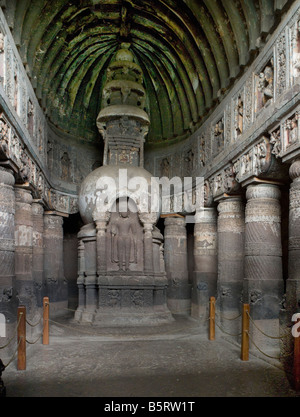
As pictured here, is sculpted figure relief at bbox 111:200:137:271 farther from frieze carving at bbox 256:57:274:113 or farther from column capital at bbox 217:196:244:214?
frieze carving at bbox 256:57:274:113

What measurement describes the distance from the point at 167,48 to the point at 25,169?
6.94m

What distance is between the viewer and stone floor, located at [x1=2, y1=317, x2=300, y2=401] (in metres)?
5.49

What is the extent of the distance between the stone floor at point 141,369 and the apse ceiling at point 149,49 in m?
6.35

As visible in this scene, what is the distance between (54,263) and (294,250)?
9.00 m

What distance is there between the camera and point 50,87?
12.5 m

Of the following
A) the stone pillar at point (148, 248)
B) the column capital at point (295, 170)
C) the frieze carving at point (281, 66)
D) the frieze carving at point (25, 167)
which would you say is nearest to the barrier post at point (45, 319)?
the frieze carving at point (25, 167)

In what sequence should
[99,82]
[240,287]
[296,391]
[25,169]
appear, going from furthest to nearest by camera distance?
1. [99,82]
2. [240,287]
3. [25,169]
4. [296,391]

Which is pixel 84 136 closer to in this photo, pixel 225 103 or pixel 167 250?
pixel 167 250

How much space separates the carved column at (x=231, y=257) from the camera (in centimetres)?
A: 965

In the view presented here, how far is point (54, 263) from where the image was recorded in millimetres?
13250

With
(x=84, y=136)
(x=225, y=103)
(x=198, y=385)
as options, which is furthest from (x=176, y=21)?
(x=198, y=385)

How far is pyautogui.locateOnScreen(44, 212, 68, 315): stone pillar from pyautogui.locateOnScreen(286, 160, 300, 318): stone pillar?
863 centimetres

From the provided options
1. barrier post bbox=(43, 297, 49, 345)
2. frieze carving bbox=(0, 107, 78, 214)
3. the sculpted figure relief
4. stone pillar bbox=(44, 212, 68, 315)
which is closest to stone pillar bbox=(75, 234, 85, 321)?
the sculpted figure relief

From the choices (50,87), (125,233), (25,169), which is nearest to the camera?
(25,169)
